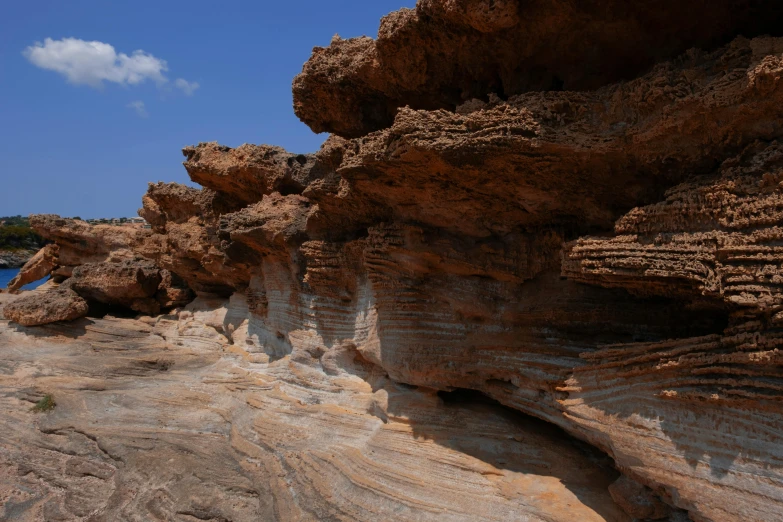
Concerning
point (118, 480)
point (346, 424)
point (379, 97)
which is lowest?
point (118, 480)

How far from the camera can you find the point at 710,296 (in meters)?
3.67

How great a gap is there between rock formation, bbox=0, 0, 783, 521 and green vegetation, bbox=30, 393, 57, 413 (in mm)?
256

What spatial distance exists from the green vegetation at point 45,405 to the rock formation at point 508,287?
0.84ft

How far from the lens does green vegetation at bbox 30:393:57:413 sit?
7840 millimetres

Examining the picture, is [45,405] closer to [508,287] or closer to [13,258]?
[508,287]

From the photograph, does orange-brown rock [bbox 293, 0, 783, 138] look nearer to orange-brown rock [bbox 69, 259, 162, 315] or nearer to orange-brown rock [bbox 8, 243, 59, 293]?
orange-brown rock [bbox 69, 259, 162, 315]

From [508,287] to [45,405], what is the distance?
7534mm

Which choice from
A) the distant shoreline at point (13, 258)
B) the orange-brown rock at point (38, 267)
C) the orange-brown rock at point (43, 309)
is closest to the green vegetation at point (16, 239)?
the distant shoreline at point (13, 258)

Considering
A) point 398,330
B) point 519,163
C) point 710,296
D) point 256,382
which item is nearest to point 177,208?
point 256,382

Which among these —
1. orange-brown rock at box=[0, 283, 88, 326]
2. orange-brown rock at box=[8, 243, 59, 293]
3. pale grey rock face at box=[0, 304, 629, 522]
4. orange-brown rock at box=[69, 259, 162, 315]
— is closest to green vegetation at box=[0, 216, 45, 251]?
orange-brown rock at box=[8, 243, 59, 293]

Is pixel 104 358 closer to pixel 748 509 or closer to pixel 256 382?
pixel 256 382

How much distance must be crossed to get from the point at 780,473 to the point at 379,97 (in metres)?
5.65

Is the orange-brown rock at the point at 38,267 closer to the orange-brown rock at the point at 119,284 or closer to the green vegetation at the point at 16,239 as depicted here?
the orange-brown rock at the point at 119,284

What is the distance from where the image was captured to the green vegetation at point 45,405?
7.84 m
